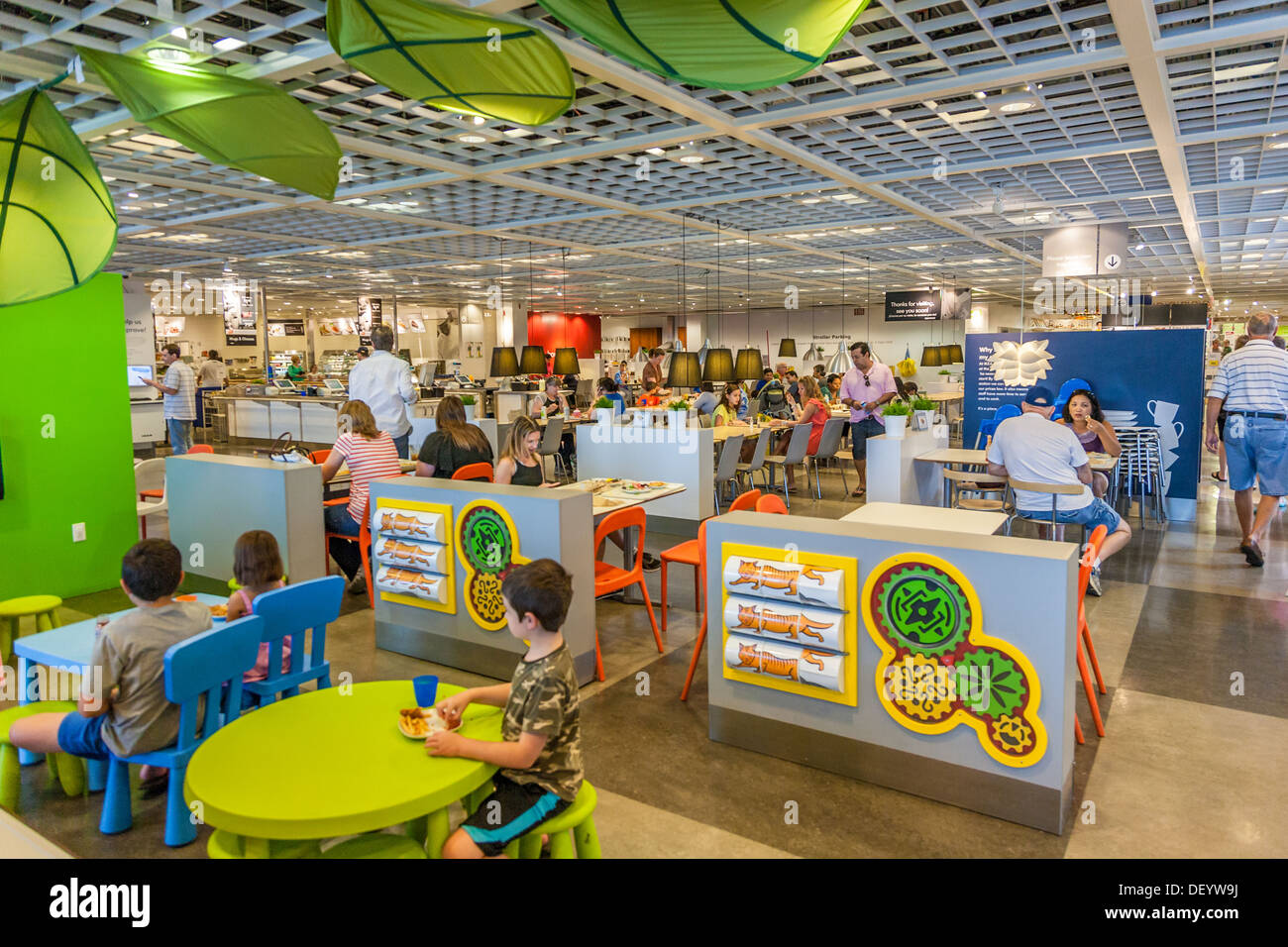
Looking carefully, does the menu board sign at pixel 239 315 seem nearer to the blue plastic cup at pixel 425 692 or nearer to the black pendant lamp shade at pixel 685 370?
the black pendant lamp shade at pixel 685 370

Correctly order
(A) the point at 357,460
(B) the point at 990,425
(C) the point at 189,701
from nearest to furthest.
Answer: (C) the point at 189,701 < (A) the point at 357,460 < (B) the point at 990,425

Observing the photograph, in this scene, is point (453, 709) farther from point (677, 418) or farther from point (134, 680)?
point (677, 418)

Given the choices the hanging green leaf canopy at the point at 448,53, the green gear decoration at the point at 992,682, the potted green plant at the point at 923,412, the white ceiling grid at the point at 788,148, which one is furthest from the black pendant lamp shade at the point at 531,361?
the green gear decoration at the point at 992,682

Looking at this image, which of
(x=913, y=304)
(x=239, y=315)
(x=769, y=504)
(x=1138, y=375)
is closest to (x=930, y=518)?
(x=769, y=504)

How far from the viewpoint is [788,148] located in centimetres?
619

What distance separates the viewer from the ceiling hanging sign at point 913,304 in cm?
1616

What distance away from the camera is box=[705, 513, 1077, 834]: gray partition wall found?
2.80 m

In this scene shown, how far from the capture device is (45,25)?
13.4ft

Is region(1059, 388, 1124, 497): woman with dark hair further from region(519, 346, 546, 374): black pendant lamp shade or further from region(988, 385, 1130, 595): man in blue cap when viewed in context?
region(519, 346, 546, 374): black pendant lamp shade

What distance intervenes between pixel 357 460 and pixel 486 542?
1.78 metres

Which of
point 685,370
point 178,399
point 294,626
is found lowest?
point 294,626

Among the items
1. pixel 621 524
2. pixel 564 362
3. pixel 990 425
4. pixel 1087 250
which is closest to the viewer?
pixel 621 524

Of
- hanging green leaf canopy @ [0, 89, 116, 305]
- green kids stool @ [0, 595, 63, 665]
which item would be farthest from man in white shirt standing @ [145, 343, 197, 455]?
hanging green leaf canopy @ [0, 89, 116, 305]

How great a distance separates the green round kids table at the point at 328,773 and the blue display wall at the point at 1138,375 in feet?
26.0
